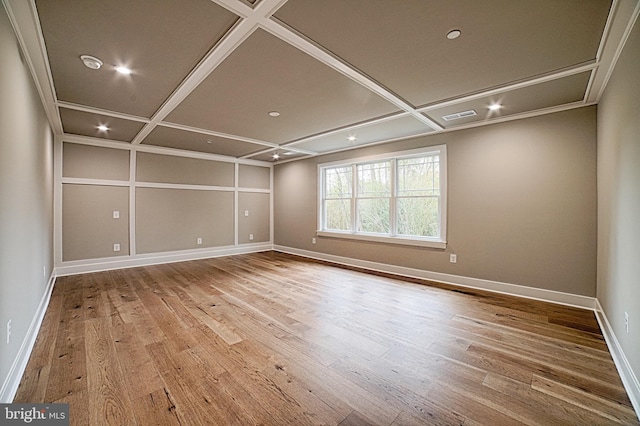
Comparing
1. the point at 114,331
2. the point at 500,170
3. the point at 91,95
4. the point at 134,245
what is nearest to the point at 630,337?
the point at 500,170

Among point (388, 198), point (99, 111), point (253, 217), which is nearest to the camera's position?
point (99, 111)

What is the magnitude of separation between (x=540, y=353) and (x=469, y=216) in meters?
2.21

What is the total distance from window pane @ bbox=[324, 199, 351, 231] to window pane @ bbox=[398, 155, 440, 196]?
1316mm

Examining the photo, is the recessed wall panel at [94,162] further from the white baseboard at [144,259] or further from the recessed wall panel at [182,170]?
the white baseboard at [144,259]

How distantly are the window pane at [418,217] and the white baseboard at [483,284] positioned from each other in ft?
2.19

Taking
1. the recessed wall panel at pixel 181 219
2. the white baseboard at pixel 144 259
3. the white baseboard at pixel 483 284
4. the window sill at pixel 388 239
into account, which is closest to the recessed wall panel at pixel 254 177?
the recessed wall panel at pixel 181 219

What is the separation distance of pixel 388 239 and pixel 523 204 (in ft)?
6.87

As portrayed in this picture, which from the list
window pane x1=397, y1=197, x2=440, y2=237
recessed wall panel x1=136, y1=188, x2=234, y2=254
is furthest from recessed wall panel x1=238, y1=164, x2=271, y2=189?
window pane x1=397, y1=197, x2=440, y2=237

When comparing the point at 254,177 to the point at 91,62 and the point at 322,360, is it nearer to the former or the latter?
the point at 91,62

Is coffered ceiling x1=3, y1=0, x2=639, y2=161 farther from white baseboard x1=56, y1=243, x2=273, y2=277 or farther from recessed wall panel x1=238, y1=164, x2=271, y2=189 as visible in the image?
recessed wall panel x1=238, y1=164, x2=271, y2=189

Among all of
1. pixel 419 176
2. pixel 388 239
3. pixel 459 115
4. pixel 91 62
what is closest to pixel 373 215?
pixel 388 239

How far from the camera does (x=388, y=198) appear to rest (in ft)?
16.8

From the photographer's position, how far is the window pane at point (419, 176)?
4543mm

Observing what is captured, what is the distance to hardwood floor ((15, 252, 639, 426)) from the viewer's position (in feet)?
5.23
